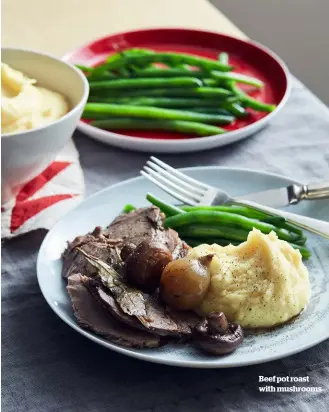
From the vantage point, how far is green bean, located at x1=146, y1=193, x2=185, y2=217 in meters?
2.18

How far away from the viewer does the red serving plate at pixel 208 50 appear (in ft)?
9.98

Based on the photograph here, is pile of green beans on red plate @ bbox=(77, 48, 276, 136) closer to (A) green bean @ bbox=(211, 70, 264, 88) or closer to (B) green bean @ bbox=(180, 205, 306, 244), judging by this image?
(A) green bean @ bbox=(211, 70, 264, 88)

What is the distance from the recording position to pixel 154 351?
161cm

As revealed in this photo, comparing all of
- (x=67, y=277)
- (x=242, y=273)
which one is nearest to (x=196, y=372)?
(x=242, y=273)

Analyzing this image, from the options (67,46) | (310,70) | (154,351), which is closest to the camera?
(154,351)

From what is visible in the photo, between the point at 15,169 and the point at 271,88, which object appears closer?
the point at 15,169

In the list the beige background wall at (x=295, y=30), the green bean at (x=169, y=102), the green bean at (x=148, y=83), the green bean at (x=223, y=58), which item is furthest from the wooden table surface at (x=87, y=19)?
the beige background wall at (x=295, y=30)

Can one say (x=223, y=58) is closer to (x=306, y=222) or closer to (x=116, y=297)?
(x=306, y=222)

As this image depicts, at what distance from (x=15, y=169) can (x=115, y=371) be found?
77 centimetres

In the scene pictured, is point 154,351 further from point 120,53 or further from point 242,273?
point 120,53

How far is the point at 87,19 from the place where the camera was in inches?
143

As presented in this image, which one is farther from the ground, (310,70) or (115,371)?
(115,371)

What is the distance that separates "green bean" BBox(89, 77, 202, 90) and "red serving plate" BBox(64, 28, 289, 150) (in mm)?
287

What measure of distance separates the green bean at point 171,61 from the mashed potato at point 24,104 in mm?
592
